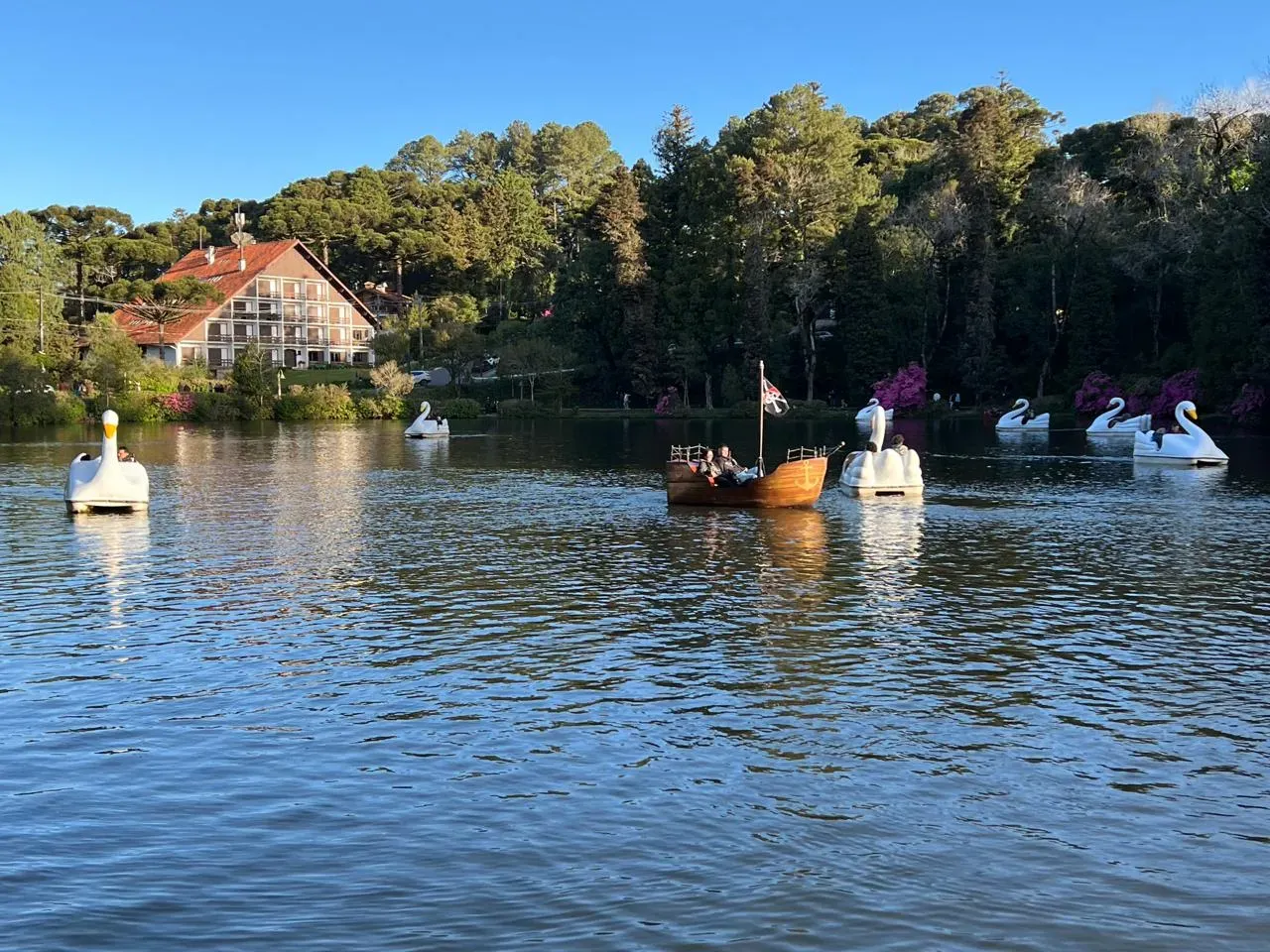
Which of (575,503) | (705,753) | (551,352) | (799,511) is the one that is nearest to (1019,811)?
(705,753)

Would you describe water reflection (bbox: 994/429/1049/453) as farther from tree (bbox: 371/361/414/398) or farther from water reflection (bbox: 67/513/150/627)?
tree (bbox: 371/361/414/398)

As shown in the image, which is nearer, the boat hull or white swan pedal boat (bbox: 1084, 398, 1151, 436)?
the boat hull

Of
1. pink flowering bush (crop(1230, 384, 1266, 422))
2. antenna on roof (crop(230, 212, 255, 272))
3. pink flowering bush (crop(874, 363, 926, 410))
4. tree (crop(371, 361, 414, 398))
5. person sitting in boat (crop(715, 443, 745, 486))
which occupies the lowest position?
person sitting in boat (crop(715, 443, 745, 486))

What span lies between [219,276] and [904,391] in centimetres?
7839

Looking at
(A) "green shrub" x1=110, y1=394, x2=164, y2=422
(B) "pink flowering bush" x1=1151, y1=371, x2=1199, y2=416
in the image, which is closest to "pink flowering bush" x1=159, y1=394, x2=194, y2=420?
(A) "green shrub" x1=110, y1=394, x2=164, y2=422

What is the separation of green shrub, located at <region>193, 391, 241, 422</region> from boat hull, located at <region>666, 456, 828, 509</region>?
242 feet

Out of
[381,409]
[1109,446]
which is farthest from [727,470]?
[381,409]

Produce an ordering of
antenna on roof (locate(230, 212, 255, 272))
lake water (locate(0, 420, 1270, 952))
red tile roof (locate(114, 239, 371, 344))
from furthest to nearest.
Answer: antenna on roof (locate(230, 212, 255, 272))
red tile roof (locate(114, 239, 371, 344))
lake water (locate(0, 420, 1270, 952))

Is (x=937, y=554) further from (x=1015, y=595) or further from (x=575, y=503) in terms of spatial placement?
(x=575, y=503)

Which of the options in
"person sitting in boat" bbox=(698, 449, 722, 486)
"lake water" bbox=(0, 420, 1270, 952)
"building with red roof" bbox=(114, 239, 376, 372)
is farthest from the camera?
"building with red roof" bbox=(114, 239, 376, 372)

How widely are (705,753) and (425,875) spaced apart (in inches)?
169

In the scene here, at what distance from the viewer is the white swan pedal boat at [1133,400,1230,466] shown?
5250cm

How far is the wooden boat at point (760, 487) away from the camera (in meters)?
37.4

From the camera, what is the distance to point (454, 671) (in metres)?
18.0
